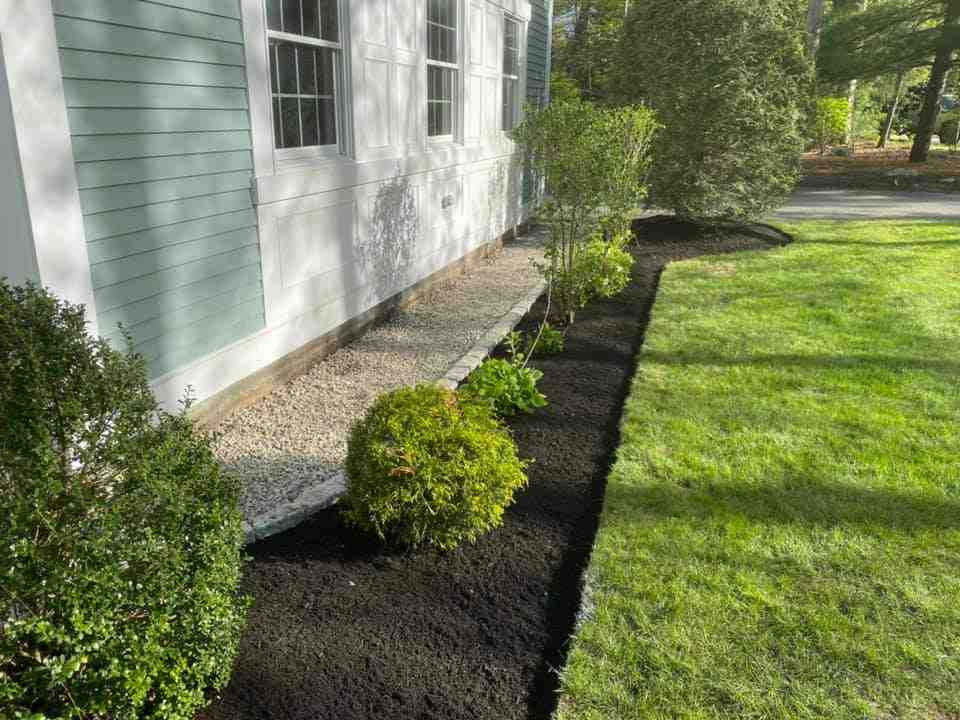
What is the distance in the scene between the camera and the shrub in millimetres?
4305

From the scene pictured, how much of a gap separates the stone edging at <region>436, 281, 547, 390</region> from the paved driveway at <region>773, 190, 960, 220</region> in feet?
24.0

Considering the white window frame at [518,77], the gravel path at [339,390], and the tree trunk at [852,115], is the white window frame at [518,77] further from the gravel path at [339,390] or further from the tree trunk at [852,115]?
the tree trunk at [852,115]

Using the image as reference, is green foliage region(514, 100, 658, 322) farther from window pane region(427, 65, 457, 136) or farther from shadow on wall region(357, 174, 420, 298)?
window pane region(427, 65, 457, 136)

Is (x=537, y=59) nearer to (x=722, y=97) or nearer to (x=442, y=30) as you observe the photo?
(x=722, y=97)

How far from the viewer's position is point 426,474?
9.34 feet

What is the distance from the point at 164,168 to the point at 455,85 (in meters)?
4.68

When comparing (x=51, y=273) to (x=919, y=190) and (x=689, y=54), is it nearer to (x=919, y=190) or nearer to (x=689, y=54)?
(x=689, y=54)

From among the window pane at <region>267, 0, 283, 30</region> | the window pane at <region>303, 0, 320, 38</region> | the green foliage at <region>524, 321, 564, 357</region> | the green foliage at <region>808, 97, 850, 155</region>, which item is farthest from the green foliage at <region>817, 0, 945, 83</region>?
the window pane at <region>267, 0, 283, 30</region>

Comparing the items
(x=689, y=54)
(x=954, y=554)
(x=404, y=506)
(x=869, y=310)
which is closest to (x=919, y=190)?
(x=689, y=54)

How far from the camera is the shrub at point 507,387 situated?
430 cm

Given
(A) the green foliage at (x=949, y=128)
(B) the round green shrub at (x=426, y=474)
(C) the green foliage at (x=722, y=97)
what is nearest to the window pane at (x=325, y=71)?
(B) the round green shrub at (x=426, y=474)

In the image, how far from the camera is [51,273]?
9.96 feet

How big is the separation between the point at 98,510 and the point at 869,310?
21.6 ft

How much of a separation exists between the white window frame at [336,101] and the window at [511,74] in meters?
4.71
